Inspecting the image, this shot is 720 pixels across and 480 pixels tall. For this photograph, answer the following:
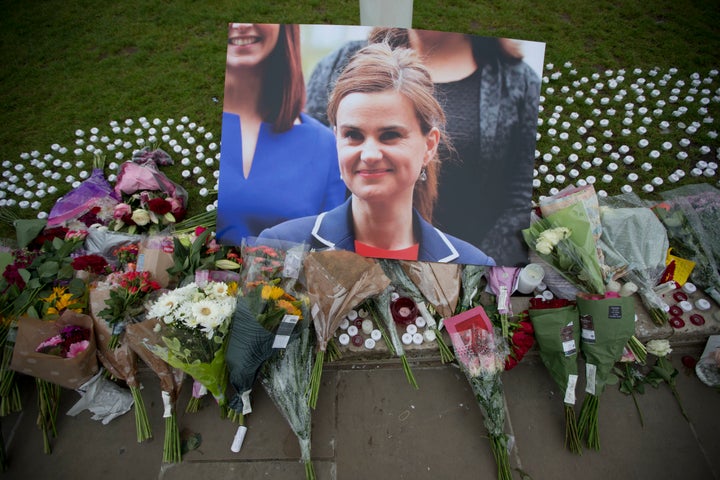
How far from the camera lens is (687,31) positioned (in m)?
4.51

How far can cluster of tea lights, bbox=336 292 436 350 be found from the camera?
2646 mm

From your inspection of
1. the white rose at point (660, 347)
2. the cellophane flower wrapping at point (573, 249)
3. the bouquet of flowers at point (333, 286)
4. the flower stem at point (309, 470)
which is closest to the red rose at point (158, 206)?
the bouquet of flowers at point (333, 286)

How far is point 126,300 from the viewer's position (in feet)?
7.63

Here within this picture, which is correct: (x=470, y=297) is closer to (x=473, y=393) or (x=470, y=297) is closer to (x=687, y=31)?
(x=473, y=393)

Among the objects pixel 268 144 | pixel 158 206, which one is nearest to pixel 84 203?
pixel 158 206

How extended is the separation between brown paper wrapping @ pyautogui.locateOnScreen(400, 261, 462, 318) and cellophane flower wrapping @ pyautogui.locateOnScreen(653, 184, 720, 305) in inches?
63.1

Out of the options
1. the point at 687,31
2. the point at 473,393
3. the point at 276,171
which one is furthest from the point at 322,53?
the point at 687,31

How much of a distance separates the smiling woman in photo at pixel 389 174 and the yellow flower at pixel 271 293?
0.65m

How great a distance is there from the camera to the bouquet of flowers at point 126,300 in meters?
2.32

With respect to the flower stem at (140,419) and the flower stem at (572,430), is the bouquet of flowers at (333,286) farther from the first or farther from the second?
the flower stem at (572,430)

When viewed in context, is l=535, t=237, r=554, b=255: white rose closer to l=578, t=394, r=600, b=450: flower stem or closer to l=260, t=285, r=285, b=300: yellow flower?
l=578, t=394, r=600, b=450: flower stem

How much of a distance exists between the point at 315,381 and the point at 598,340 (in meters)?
1.71

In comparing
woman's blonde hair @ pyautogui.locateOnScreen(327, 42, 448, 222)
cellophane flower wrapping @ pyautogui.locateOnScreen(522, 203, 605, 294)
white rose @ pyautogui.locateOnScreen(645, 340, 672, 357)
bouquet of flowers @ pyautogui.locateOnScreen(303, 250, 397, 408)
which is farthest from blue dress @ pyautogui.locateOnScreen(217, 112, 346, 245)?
white rose @ pyautogui.locateOnScreen(645, 340, 672, 357)

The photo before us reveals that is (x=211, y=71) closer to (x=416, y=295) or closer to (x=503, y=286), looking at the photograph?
(x=416, y=295)
